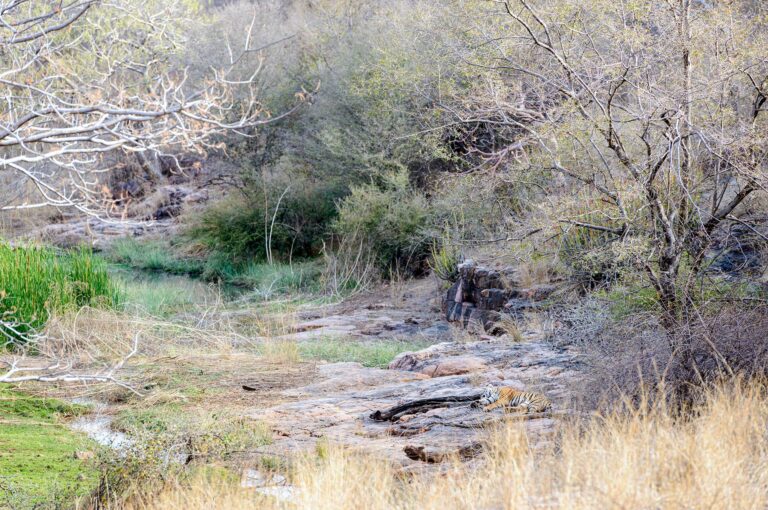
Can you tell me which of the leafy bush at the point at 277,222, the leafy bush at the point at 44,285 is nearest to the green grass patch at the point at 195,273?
the leafy bush at the point at 277,222

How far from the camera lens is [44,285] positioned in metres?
10.1

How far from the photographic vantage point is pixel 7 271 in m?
9.91

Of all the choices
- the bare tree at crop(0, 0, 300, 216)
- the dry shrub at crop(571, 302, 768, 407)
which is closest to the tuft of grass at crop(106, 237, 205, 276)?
the bare tree at crop(0, 0, 300, 216)

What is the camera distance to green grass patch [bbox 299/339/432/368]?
9.55 meters

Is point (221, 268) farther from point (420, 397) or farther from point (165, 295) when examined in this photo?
point (420, 397)

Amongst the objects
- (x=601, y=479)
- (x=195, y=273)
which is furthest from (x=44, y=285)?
(x=195, y=273)

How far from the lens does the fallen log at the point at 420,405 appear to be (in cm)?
615

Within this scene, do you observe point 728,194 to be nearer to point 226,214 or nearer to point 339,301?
point 339,301

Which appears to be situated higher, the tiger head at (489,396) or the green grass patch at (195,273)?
the tiger head at (489,396)

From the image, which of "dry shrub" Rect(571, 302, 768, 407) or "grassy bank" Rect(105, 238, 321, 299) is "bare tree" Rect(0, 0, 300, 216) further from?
"grassy bank" Rect(105, 238, 321, 299)

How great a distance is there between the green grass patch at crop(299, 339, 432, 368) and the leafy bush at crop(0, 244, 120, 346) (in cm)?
262

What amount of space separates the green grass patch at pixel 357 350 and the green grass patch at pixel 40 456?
3.08 meters

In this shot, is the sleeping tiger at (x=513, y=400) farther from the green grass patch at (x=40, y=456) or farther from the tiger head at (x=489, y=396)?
the green grass patch at (x=40, y=456)

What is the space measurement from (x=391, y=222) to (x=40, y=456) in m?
11.2
